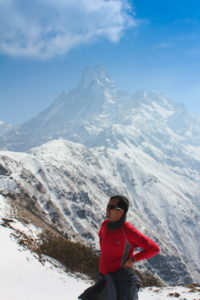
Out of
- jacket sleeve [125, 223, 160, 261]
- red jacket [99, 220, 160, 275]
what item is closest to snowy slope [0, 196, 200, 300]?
red jacket [99, 220, 160, 275]

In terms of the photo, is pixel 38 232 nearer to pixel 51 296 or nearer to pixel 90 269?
pixel 90 269

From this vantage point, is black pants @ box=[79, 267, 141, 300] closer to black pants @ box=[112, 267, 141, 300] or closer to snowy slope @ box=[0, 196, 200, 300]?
black pants @ box=[112, 267, 141, 300]

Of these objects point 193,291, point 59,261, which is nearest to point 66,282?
point 59,261

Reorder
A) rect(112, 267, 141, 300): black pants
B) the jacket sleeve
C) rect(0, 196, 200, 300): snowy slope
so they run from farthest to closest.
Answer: rect(0, 196, 200, 300): snowy slope, the jacket sleeve, rect(112, 267, 141, 300): black pants

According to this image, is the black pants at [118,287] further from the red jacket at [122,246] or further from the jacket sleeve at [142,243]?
the jacket sleeve at [142,243]

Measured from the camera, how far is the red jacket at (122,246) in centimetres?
823

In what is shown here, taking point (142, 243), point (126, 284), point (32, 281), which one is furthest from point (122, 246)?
point (32, 281)

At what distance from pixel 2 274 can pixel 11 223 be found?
15078 mm

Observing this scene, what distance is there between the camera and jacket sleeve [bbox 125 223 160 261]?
818cm

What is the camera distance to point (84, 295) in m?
8.54

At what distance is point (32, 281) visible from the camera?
17.7 metres

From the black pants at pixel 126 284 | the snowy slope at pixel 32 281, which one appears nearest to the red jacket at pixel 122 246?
the black pants at pixel 126 284

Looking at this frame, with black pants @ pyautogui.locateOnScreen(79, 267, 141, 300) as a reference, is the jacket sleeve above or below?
above

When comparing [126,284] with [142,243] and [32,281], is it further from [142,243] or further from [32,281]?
[32,281]
